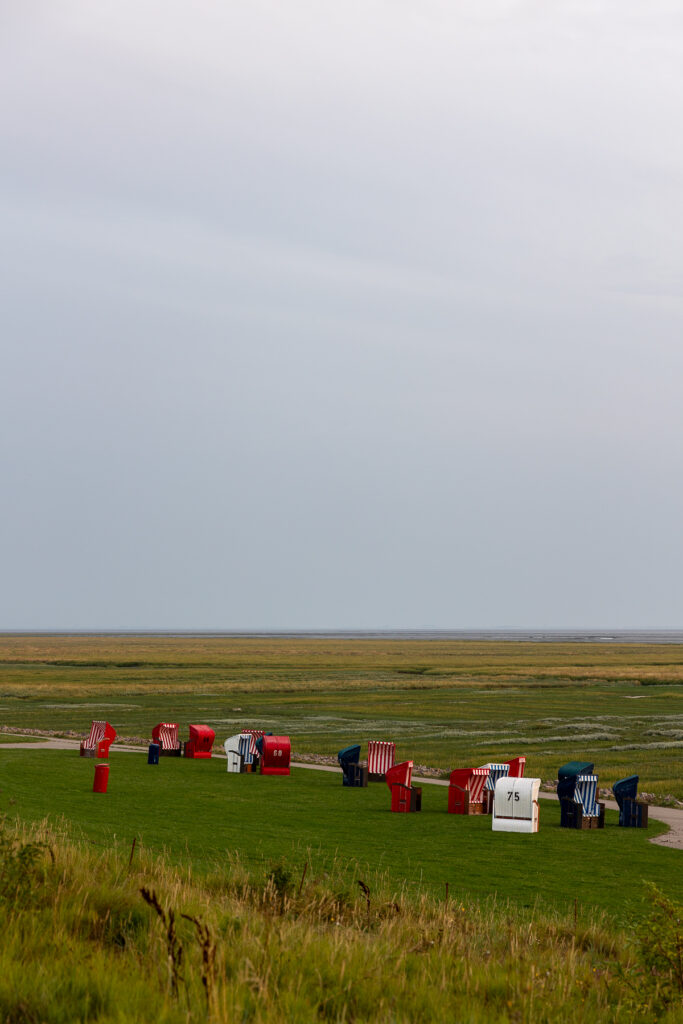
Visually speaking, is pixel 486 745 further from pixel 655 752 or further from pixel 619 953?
pixel 619 953

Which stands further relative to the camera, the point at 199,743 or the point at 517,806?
the point at 199,743

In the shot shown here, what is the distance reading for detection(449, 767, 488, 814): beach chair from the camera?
25703 millimetres

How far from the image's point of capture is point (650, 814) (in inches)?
1064

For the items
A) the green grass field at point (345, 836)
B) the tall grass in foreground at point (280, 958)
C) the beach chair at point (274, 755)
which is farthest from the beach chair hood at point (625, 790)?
the tall grass in foreground at point (280, 958)

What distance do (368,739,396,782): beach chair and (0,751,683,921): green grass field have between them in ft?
4.07

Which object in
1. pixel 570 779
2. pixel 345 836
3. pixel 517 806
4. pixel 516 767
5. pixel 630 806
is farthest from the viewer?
pixel 516 767

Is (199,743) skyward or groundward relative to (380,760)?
groundward

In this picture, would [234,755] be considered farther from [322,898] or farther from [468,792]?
[322,898]

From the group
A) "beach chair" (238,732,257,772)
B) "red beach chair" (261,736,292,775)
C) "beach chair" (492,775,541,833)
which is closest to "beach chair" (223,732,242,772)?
"beach chair" (238,732,257,772)

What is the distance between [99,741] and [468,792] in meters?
12.8

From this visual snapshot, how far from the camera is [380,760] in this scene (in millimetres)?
31828

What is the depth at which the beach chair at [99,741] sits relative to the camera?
32.4 meters

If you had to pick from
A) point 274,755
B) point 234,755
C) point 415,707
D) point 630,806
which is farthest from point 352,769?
point 415,707

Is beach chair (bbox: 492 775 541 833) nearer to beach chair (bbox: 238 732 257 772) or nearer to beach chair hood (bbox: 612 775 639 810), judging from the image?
beach chair hood (bbox: 612 775 639 810)
